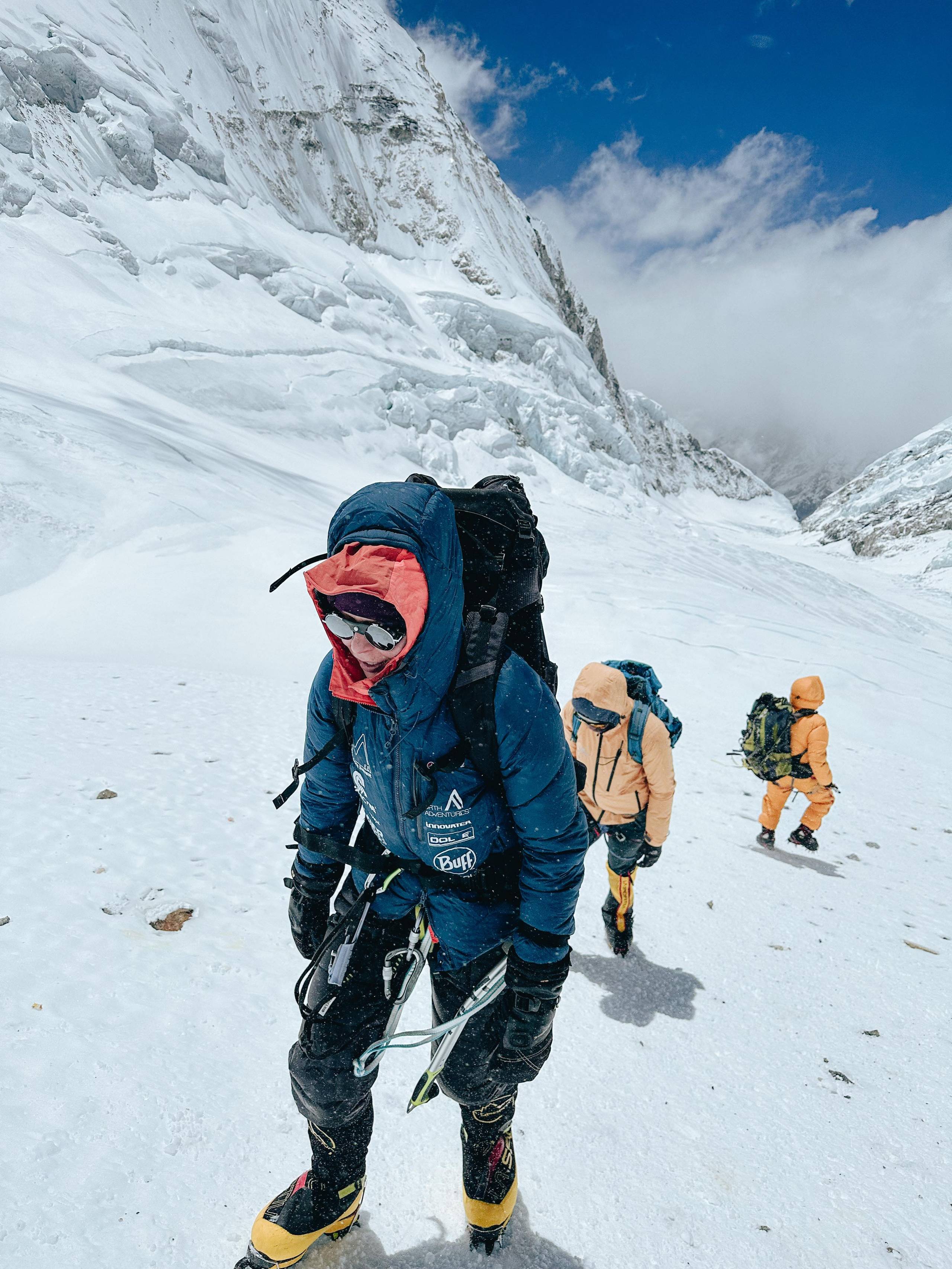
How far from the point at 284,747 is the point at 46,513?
9043 mm

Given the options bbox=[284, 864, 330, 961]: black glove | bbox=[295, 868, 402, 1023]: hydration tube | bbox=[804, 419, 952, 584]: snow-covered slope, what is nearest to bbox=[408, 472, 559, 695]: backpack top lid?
→ bbox=[295, 868, 402, 1023]: hydration tube

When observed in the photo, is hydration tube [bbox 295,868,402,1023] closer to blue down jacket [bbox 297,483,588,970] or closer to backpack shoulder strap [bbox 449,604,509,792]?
blue down jacket [bbox 297,483,588,970]

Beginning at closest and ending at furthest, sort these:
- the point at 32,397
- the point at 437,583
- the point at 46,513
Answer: the point at 437,583 → the point at 46,513 → the point at 32,397

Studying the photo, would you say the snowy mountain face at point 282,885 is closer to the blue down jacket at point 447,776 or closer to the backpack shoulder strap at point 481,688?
the blue down jacket at point 447,776

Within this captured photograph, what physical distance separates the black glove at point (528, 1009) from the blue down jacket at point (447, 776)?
0.04m

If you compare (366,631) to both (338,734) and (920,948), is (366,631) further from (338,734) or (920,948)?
(920,948)

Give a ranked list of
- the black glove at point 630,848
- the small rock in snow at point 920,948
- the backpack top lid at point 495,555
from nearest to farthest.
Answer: the backpack top lid at point 495,555
the black glove at point 630,848
the small rock in snow at point 920,948

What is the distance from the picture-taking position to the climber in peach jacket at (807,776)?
18.5 ft

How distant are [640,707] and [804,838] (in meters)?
3.28

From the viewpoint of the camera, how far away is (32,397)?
16.4 meters

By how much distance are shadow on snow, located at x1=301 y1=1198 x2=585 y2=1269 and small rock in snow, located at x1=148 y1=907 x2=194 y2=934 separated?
5.64ft

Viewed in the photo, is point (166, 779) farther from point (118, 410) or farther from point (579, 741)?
point (118, 410)

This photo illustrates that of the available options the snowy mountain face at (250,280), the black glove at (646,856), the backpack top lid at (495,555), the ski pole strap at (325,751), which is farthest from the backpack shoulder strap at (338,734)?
the snowy mountain face at (250,280)

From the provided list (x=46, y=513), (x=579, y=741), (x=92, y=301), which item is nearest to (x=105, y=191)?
(x=92, y=301)
